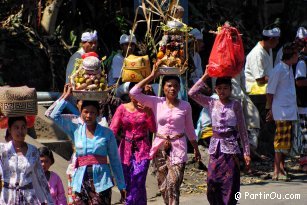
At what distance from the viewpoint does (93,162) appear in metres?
8.66

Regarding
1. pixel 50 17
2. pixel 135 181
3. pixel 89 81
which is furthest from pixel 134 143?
pixel 50 17

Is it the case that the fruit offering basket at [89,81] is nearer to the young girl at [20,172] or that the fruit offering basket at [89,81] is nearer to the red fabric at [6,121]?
the red fabric at [6,121]

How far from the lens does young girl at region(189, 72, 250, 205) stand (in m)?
10.0

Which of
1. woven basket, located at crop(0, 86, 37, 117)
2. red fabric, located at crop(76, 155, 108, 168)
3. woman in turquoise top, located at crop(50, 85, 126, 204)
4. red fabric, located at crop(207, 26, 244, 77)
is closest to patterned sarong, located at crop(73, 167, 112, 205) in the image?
woman in turquoise top, located at crop(50, 85, 126, 204)

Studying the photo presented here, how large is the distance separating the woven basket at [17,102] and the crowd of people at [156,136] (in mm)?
79

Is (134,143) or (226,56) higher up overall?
(226,56)

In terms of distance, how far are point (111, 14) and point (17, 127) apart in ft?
27.4

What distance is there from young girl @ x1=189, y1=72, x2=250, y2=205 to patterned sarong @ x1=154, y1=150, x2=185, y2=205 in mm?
359

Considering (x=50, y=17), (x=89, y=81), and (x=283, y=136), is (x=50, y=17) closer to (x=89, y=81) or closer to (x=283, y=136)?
(x=283, y=136)

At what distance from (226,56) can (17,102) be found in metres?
3.25

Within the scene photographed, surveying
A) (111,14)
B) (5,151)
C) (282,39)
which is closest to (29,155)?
(5,151)

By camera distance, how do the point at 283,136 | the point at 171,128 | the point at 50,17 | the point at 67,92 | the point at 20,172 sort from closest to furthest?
the point at 20,172
the point at 67,92
the point at 171,128
the point at 283,136
the point at 50,17

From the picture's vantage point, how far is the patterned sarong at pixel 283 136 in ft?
42.5

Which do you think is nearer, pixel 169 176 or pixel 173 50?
pixel 169 176
